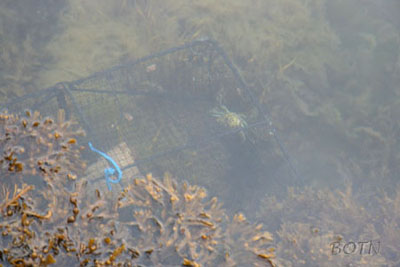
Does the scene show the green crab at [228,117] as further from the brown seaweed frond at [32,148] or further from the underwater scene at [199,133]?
the brown seaweed frond at [32,148]

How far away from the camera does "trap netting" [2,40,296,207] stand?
4.04m

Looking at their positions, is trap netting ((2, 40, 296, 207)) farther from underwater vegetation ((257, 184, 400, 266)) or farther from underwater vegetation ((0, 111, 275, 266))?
underwater vegetation ((0, 111, 275, 266))

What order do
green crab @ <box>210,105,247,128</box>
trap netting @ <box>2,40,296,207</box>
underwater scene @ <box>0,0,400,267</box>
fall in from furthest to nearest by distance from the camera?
green crab @ <box>210,105,247,128</box>, trap netting @ <box>2,40,296,207</box>, underwater scene @ <box>0,0,400,267</box>

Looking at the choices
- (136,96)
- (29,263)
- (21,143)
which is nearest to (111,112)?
(136,96)

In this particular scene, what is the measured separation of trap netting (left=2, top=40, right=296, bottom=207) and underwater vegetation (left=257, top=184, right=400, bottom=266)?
499 millimetres

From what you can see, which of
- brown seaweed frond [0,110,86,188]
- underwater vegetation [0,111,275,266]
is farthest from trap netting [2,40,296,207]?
underwater vegetation [0,111,275,266]

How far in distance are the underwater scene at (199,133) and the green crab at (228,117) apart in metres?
0.03

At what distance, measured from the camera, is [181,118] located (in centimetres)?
459

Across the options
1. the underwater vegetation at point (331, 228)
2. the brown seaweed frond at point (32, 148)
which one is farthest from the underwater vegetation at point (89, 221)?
the underwater vegetation at point (331, 228)

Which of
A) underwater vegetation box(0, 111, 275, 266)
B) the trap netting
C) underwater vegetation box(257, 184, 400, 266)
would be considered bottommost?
underwater vegetation box(0, 111, 275, 266)

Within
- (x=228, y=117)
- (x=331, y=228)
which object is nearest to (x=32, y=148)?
(x=228, y=117)

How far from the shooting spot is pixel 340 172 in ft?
17.6

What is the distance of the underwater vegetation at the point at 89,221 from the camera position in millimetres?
1840

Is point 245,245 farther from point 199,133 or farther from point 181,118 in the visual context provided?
point 181,118
